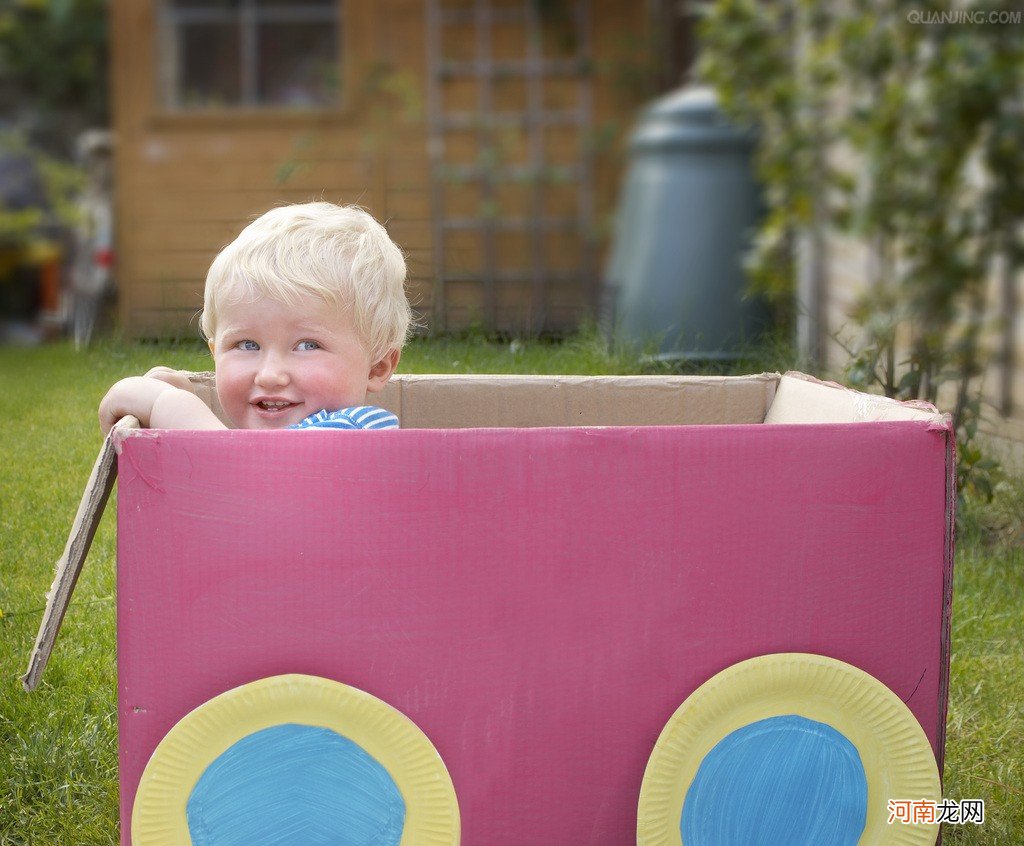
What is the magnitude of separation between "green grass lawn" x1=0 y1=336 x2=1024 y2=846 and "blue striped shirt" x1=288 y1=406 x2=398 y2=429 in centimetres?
34

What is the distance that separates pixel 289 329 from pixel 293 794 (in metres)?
0.46

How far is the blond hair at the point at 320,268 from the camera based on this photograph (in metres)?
1.19

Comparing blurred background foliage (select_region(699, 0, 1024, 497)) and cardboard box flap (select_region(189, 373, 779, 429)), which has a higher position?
blurred background foliage (select_region(699, 0, 1024, 497))

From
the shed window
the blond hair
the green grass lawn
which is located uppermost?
the shed window

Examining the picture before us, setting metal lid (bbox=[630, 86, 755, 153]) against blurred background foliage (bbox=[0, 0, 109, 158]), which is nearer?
metal lid (bbox=[630, 86, 755, 153])

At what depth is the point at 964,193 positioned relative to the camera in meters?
2.90

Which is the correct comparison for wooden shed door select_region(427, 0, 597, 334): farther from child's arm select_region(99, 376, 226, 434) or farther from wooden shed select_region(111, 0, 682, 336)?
child's arm select_region(99, 376, 226, 434)

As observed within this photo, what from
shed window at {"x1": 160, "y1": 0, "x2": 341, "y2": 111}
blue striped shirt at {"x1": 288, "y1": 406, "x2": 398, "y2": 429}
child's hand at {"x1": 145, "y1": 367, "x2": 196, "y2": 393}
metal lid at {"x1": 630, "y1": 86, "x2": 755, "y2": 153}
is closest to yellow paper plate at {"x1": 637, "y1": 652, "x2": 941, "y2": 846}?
blue striped shirt at {"x1": 288, "y1": 406, "x2": 398, "y2": 429}

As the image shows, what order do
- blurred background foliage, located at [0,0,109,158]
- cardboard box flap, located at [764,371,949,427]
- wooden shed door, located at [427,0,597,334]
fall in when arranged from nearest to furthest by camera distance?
cardboard box flap, located at [764,371,949,427] < wooden shed door, located at [427,0,597,334] < blurred background foliage, located at [0,0,109,158]

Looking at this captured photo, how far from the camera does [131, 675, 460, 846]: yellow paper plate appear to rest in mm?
924

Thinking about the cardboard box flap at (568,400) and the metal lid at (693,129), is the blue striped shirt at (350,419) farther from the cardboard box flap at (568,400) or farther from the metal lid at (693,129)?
the metal lid at (693,129)

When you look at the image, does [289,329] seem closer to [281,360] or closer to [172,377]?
[281,360]
